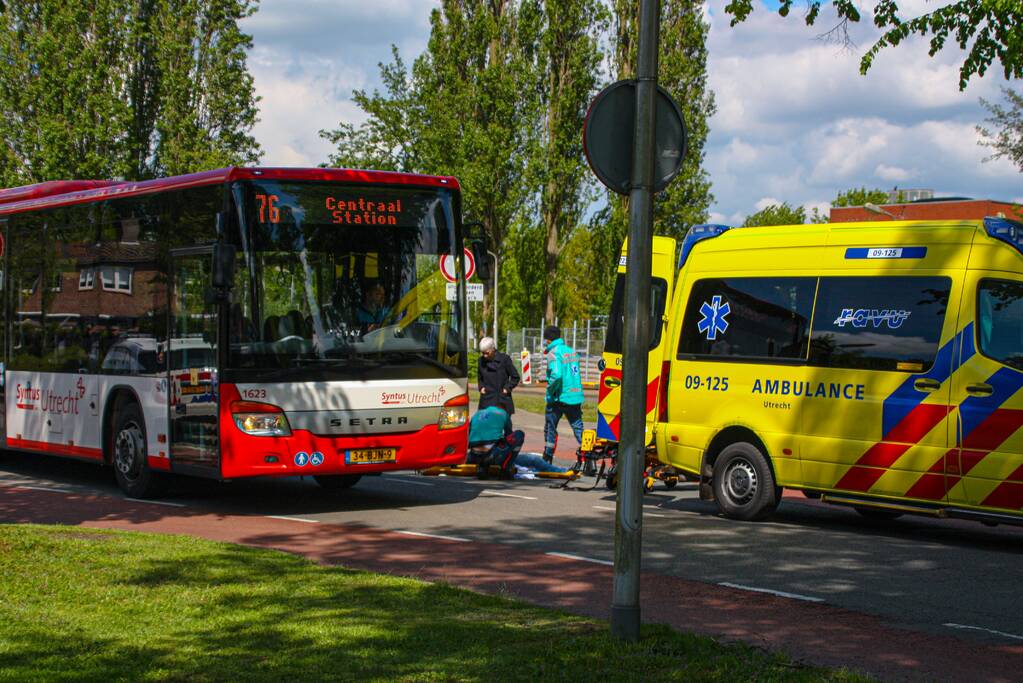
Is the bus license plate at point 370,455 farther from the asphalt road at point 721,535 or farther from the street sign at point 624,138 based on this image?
the street sign at point 624,138

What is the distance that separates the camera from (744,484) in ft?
42.6

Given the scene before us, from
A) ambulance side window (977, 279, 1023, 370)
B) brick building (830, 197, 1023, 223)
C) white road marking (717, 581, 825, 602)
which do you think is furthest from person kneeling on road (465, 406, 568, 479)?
brick building (830, 197, 1023, 223)

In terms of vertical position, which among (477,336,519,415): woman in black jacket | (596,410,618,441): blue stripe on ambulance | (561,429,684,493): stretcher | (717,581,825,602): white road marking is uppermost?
(477,336,519,415): woman in black jacket

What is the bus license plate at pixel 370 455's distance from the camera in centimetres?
1296

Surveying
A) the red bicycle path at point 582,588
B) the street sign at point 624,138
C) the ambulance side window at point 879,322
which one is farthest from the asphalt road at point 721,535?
the street sign at point 624,138

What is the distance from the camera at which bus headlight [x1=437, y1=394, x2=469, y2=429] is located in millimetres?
13562

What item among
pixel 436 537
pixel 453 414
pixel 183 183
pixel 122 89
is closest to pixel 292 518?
pixel 453 414

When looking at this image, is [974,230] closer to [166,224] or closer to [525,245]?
[166,224]

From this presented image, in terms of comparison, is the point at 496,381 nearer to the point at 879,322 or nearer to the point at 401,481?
the point at 401,481

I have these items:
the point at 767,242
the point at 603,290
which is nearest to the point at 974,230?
the point at 767,242

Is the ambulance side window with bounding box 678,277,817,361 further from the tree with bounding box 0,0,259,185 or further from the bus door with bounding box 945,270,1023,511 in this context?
the tree with bounding box 0,0,259,185

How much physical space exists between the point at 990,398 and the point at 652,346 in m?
4.54

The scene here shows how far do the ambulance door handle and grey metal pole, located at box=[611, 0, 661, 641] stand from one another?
544 cm

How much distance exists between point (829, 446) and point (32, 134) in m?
32.6
